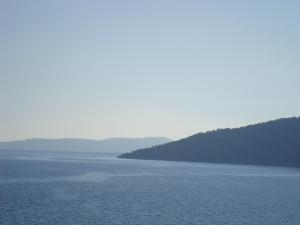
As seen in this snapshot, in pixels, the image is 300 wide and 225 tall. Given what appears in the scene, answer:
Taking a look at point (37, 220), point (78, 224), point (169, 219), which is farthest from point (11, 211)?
point (169, 219)

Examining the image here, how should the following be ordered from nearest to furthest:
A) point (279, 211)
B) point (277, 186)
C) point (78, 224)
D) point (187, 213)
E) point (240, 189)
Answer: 1. point (78, 224)
2. point (187, 213)
3. point (279, 211)
4. point (240, 189)
5. point (277, 186)

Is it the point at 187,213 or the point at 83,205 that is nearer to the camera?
the point at 187,213

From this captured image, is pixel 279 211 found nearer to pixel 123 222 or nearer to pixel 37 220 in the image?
pixel 123 222

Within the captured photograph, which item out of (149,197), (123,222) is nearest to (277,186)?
(149,197)

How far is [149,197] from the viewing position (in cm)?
9494

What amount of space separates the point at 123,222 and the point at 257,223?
19.6 metres

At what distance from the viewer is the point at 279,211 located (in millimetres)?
78500

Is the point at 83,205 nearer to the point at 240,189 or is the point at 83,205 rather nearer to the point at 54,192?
the point at 54,192

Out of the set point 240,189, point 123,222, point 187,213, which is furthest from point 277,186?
point 123,222

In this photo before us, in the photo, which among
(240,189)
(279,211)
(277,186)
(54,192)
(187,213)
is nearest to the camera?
(187,213)

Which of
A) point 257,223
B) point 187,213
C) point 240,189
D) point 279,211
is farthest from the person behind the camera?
point 240,189

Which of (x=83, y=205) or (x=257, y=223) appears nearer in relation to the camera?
(x=257, y=223)

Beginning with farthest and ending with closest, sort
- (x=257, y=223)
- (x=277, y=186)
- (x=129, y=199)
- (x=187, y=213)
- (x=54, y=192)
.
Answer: (x=277, y=186) → (x=54, y=192) → (x=129, y=199) → (x=187, y=213) → (x=257, y=223)

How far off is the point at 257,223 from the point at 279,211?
13.9m
